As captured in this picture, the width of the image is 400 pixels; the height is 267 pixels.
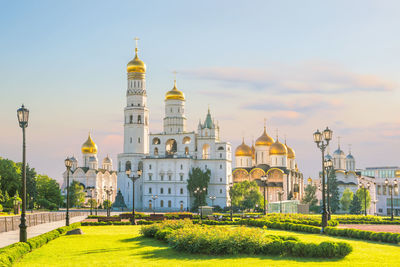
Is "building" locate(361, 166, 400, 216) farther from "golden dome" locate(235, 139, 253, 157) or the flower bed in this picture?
the flower bed

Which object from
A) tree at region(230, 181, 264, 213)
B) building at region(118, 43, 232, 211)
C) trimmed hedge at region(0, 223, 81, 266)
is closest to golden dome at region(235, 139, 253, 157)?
building at region(118, 43, 232, 211)

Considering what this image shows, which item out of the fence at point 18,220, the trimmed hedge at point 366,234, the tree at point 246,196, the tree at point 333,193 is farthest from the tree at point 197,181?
the trimmed hedge at point 366,234

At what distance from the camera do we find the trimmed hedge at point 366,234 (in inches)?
827

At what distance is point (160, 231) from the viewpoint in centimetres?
2248

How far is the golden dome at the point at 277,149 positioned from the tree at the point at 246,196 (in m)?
12.8

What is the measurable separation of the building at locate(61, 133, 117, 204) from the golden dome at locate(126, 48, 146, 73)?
22.1m

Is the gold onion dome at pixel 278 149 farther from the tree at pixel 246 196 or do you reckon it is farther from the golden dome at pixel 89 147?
the golden dome at pixel 89 147

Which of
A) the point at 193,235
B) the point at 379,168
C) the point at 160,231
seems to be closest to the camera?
the point at 193,235

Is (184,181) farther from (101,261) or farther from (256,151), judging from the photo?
(101,261)

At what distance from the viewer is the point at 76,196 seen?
8375 cm

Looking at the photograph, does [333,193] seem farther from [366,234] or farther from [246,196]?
[366,234]

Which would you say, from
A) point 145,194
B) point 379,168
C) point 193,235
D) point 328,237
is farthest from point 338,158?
point 193,235

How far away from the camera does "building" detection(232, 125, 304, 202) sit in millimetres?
83688

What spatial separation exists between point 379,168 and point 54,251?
3939 inches
